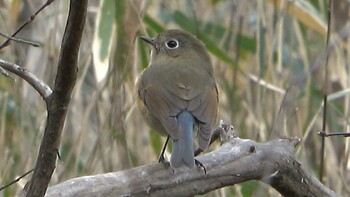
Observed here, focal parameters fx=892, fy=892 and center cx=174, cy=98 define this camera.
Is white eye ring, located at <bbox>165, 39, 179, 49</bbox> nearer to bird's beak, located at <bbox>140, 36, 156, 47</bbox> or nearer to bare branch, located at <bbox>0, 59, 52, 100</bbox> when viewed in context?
bird's beak, located at <bbox>140, 36, 156, 47</bbox>

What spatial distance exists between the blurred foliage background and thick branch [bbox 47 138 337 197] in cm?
67

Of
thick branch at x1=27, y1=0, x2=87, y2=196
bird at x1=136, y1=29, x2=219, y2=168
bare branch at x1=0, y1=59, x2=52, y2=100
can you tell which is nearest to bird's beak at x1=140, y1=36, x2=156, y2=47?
bird at x1=136, y1=29, x2=219, y2=168

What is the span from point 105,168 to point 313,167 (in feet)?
4.29

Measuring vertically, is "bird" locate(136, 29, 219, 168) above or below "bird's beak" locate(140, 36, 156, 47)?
below

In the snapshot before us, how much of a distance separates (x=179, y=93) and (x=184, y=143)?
39 centimetres

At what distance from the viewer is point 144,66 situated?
12.4 ft

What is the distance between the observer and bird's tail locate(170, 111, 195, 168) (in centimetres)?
253

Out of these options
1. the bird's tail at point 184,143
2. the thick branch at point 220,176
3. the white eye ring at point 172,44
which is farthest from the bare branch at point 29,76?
the white eye ring at point 172,44

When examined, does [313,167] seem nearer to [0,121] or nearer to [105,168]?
[105,168]

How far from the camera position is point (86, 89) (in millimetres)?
4395

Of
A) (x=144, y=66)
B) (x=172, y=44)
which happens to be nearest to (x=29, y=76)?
(x=172, y=44)

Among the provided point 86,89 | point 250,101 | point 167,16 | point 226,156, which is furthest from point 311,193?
point 86,89

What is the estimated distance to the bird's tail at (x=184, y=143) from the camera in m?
2.53

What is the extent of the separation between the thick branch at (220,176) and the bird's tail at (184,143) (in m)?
0.04
